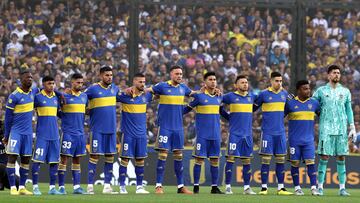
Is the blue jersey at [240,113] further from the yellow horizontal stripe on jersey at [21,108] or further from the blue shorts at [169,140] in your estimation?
the yellow horizontal stripe on jersey at [21,108]

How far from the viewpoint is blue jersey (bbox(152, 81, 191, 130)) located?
74.4ft

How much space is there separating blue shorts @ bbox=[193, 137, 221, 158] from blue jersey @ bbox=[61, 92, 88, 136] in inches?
92.2

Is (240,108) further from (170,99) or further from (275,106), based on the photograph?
(170,99)

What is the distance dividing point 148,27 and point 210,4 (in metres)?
1.81

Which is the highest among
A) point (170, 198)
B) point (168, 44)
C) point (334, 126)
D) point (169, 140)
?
point (168, 44)

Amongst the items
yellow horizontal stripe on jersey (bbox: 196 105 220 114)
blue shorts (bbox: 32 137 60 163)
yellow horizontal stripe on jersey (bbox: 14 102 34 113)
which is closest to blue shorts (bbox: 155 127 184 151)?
yellow horizontal stripe on jersey (bbox: 196 105 220 114)

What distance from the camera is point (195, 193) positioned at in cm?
2258

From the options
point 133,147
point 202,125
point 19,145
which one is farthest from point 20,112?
point 202,125

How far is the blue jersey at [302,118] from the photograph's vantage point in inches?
900

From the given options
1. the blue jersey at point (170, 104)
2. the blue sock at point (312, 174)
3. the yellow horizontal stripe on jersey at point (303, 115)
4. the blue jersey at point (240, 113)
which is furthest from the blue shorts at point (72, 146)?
the blue sock at point (312, 174)

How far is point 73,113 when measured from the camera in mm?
22047

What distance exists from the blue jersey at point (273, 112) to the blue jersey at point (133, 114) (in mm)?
2394

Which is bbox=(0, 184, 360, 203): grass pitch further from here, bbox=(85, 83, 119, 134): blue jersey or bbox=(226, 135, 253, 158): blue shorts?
bbox=(85, 83, 119, 134): blue jersey

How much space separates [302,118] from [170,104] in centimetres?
264
